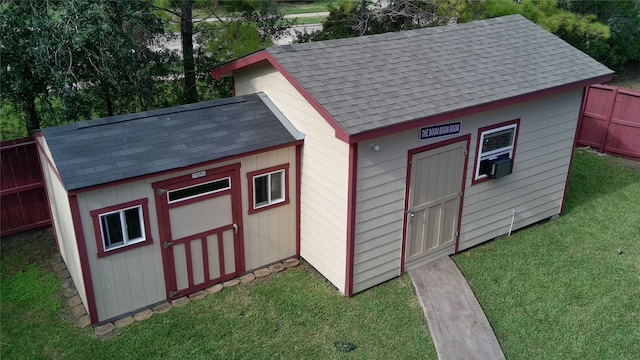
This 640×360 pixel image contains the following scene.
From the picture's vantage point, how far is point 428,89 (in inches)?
298

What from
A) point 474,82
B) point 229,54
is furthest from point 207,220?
point 229,54

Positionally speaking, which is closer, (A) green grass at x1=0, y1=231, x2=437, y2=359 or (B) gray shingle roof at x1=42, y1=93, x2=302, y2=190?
(B) gray shingle roof at x1=42, y1=93, x2=302, y2=190

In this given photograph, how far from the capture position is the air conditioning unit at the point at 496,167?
328 inches

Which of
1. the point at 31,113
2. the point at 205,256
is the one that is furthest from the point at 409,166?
the point at 31,113

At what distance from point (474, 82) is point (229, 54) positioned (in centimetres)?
536

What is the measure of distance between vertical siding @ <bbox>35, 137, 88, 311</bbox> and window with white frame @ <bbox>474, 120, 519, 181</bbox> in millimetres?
5579

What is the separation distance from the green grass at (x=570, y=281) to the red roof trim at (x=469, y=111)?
2.40m

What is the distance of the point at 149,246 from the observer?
7.04 meters

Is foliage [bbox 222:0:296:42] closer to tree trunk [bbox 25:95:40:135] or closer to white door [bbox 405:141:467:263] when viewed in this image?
tree trunk [bbox 25:95:40:135]

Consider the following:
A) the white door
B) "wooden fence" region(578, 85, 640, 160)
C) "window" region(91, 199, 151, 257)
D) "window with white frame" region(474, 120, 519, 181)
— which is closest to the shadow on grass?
"wooden fence" region(578, 85, 640, 160)

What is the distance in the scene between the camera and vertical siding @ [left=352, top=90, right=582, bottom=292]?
23.8ft

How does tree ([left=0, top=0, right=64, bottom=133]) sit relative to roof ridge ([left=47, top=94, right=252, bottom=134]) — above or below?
above

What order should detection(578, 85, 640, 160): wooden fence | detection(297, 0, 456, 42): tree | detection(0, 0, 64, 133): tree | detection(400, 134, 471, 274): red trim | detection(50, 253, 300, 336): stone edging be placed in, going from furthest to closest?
detection(297, 0, 456, 42): tree, detection(578, 85, 640, 160): wooden fence, detection(0, 0, 64, 133): tree, detection(400, 134, 471, 274): red trim, detection(50, 253, 300, 336): stone edging

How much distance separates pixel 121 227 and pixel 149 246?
1.49ft
